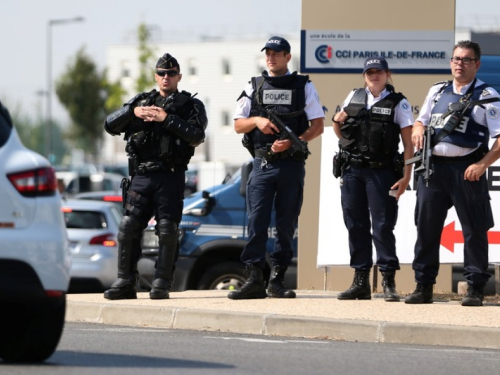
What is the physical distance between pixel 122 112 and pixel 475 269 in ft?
10.7

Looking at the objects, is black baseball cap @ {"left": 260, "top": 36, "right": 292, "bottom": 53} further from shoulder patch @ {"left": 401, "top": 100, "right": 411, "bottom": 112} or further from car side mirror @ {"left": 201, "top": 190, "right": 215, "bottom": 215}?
car side mirror @ {"left": 201, "top": 190, "right": 215, "bottom": 215}

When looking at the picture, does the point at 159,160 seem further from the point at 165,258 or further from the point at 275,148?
the point at 275,148

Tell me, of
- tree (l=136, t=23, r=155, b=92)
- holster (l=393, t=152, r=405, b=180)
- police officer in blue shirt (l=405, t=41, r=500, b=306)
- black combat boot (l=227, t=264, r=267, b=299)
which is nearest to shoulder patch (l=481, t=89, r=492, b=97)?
police officer in blue shirt (l=405, t=41, r=500, b=306)

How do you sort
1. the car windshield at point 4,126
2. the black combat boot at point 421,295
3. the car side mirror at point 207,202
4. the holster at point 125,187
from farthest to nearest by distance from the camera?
1. the car side mirror at point 207,202
2. the holster at point 125,187
3. the black combat boot at point 421,295
4. the car windshield at point 4,126

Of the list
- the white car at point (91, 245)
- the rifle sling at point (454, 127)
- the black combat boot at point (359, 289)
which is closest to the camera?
the rifle sling at point (454, 127)

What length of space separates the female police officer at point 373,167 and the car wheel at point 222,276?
241 cm

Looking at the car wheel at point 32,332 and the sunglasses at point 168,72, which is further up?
the sunglasses at point 168,72

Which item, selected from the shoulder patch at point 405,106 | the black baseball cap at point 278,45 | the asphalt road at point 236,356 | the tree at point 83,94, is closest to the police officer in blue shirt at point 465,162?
the shoulder patch at point 405,106

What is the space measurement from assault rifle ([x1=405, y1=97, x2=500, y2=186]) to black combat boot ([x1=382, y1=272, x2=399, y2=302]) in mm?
976

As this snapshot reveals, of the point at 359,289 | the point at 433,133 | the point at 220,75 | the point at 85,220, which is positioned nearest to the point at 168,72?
the point at 433,133

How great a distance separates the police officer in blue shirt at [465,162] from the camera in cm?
1044

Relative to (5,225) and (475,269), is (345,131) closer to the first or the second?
(475,269)

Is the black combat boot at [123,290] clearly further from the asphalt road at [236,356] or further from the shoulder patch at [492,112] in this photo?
the shoulder patch at [492,112]

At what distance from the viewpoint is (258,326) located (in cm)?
974
